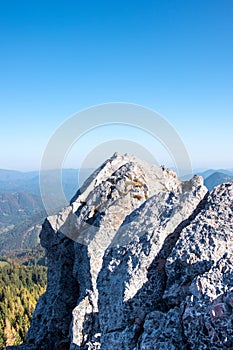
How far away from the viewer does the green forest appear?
208 ft

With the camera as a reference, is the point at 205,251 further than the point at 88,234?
No

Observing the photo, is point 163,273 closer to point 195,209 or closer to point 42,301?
point 195,209

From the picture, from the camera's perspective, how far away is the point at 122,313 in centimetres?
894

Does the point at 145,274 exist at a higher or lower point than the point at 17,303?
higher

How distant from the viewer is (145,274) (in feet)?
30.7

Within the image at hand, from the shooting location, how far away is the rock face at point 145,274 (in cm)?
703

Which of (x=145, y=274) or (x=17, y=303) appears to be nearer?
(x=145, y=274)

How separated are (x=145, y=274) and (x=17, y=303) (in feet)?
325

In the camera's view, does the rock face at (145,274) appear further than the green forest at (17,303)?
No

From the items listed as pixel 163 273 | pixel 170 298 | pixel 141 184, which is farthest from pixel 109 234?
pixel 170 298

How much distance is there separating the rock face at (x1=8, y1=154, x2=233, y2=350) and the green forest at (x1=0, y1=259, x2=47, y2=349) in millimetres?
45985

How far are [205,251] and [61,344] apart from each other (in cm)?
1041

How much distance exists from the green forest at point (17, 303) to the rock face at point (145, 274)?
46.0m

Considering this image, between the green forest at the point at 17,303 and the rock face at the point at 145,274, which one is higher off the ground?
the rock face at the point at 145,274
